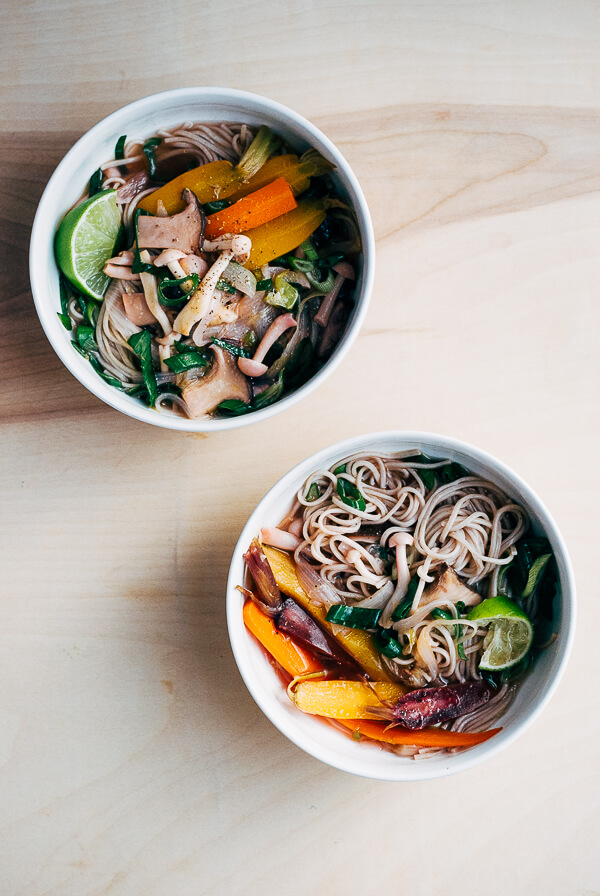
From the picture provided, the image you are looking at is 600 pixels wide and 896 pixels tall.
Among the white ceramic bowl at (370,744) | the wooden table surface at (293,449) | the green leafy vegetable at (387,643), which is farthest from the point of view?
the wooden table surface at (293,449)

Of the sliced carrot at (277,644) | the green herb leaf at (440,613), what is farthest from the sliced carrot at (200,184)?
the green herb leaf at (440,613)

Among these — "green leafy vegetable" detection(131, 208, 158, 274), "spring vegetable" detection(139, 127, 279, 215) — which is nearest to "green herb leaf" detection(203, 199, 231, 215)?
"spring vegetable" detection(139, 127, 279, 215)

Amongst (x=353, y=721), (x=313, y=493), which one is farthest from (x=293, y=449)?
(x=353, y=721)

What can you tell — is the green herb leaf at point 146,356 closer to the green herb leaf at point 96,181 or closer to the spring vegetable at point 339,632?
the green herb leaf at point 96,181

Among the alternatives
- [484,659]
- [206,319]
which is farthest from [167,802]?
[206,319]

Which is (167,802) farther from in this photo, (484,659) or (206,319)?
(206,319)

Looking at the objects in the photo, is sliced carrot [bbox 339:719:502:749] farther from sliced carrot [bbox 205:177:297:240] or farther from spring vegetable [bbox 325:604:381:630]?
sliced carrot [bbox 205:177:297:240]

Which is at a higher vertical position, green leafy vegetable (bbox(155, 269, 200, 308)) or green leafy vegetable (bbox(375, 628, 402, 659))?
green leafy vegetable (bbox(155, 269, 200, 308))

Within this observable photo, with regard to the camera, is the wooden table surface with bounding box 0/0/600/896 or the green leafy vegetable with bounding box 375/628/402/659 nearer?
the green leafy vegetable with bounding box 375/628/402/659
